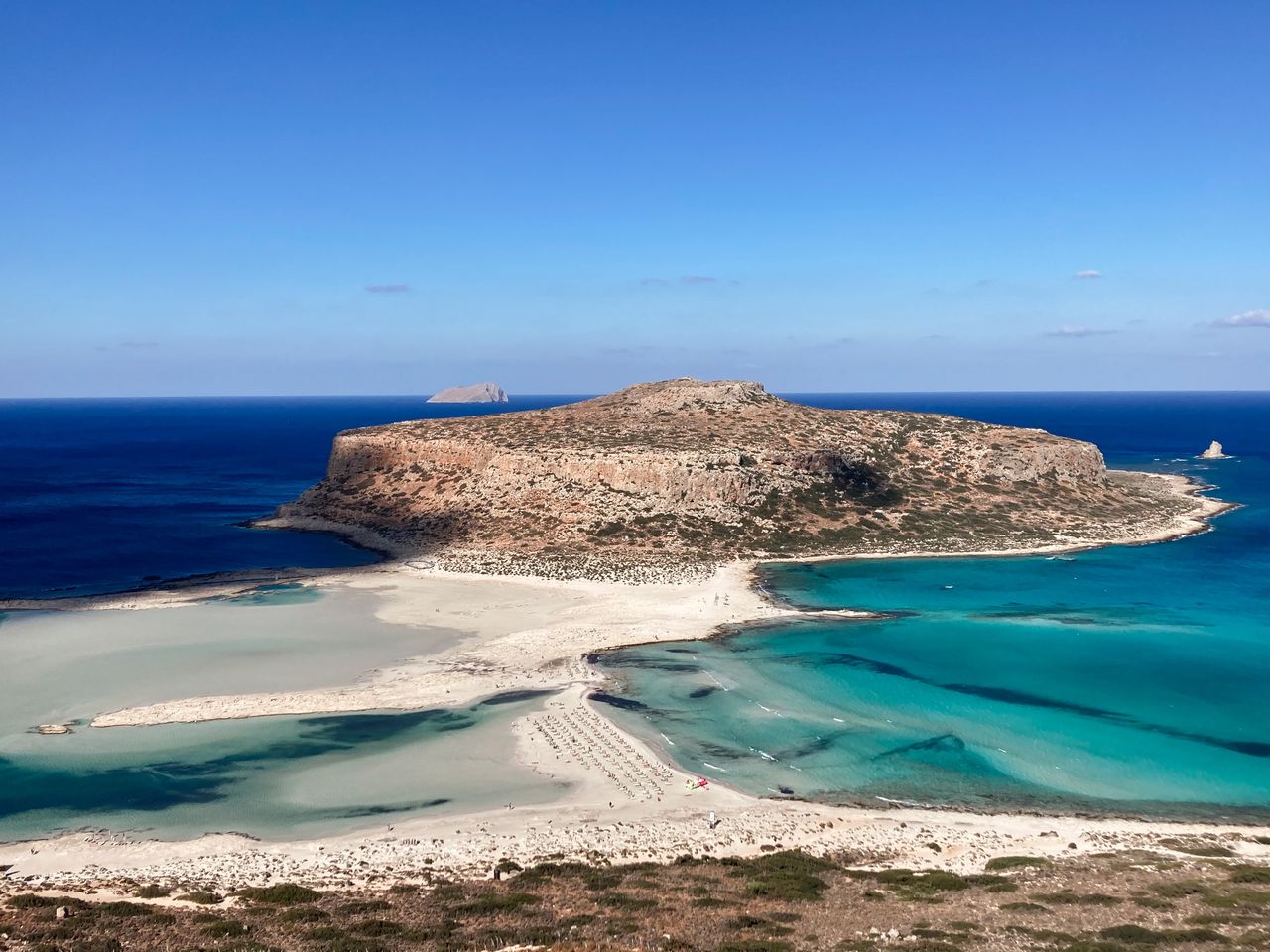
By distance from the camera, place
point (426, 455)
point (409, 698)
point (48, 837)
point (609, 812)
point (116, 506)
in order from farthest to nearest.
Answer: point (116, 506) → point (426, 455) → point (409, 698) → point (609, 812) → point (48, 837)

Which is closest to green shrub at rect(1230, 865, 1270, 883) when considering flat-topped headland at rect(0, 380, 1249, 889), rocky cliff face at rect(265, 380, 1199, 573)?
flat-topped headland at rect(0, 380, 1249, 889)

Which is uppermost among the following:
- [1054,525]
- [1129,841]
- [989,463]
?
[989,463]

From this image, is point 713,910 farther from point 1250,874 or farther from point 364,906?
point 1250,874

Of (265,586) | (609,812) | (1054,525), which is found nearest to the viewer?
(609,812)

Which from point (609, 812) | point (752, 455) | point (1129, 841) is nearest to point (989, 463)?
point (752, 455)

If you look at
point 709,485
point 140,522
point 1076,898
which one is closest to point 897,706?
point 1076,898

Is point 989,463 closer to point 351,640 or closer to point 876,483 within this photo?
point 876,483

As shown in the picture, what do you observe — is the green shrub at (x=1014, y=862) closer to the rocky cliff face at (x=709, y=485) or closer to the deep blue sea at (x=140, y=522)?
the rocky cliff face at (x=709, y=485)
